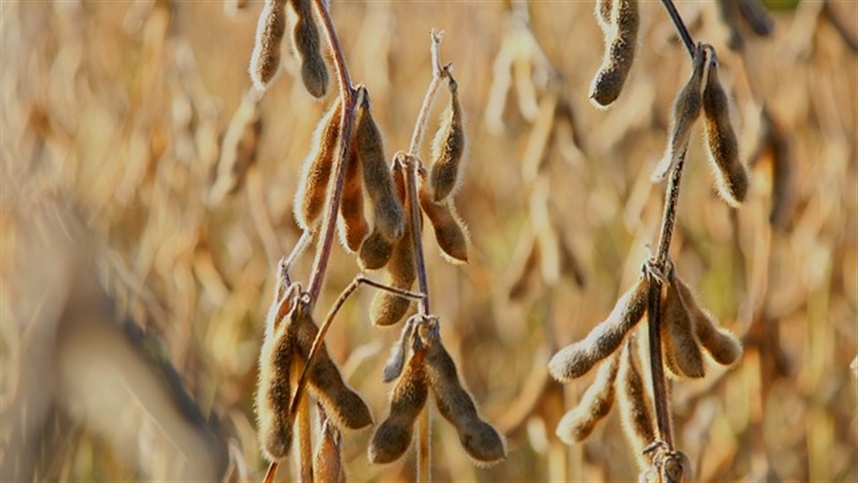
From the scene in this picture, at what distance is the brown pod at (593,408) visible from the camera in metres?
1.16

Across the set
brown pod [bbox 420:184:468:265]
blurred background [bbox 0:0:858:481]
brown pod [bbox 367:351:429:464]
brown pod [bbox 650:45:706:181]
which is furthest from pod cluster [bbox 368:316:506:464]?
blurred background [bbox 0:0:858:481]

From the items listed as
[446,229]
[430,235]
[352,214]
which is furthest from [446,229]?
[430,235]

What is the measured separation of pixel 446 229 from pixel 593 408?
20cm

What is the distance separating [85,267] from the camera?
5.07 ft

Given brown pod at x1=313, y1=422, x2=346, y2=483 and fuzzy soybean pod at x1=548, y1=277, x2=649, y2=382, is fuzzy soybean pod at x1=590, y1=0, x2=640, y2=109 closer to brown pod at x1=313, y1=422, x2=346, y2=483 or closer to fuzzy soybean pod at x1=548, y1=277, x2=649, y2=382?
fuzzy soybean pod at x1=548, y1=277, x2=649, y2=382

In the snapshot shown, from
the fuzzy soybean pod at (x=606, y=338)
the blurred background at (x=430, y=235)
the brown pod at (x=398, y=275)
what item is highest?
the blurred background at (x=430, y=235)

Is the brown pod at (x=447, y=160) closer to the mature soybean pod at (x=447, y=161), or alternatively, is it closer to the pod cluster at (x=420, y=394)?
the mature soybean pod at (x=447, y=161)

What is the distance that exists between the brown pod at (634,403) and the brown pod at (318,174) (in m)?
0.28

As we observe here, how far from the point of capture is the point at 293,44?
1015 millimetres

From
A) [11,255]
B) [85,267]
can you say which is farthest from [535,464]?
[85,267]

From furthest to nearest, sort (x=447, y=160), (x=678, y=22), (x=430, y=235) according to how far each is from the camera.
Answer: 1. (x=430, y=235)
2. (x=447, y=160)
3. (x=678, y=22)

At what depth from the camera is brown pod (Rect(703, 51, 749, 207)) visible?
39.9 inches

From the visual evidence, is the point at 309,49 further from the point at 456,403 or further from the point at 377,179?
the point at 456,403

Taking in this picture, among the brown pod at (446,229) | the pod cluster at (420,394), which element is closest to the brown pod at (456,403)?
the pod cluster at (420,394)
